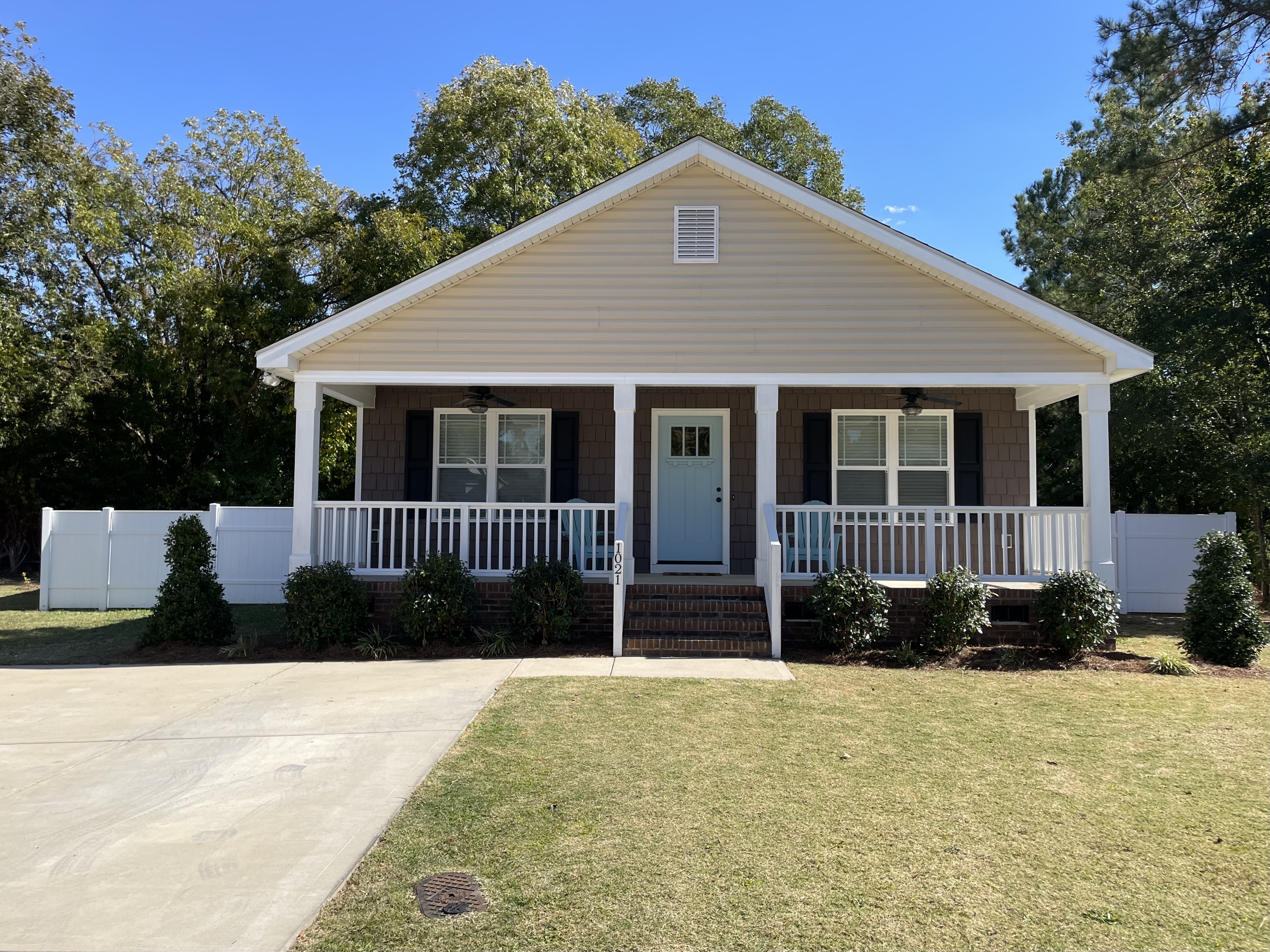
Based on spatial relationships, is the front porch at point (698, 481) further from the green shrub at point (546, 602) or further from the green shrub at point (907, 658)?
the green shrub at point (907, 658)

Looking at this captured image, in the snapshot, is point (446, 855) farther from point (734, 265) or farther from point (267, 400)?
point (267, 400)

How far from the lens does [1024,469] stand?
11.9 meters

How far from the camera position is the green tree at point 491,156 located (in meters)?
22.2

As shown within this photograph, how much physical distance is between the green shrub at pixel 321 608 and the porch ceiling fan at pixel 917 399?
7411 millimetres

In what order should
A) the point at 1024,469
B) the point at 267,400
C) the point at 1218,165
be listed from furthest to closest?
1. the point at 267,400
2. the point at 1218,165
3. the point at 1024,469

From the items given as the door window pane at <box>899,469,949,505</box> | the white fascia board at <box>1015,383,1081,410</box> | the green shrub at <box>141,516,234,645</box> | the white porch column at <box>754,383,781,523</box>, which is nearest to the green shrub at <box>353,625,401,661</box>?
the green shrub at <box>141,516,234,645</box>

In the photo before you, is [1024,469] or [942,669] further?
[1024,469]

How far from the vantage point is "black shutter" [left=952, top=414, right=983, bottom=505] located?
38.5ft

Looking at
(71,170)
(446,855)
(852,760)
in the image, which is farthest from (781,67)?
(446,855)

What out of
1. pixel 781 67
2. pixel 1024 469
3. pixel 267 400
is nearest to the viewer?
pixel 1024 469

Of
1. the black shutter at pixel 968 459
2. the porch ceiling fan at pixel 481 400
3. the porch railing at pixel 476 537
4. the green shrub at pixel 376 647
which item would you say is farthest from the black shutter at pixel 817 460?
the green shrub at pixel 376 647

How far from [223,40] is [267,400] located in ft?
26.7

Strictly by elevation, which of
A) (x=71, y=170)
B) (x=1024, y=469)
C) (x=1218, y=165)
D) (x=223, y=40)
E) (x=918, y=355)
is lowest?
(x=1024, y=469)

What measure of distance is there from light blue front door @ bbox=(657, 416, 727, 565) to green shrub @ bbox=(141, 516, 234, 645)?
19.0 ft
